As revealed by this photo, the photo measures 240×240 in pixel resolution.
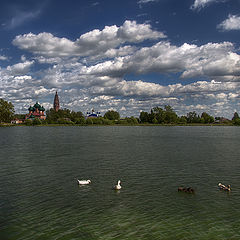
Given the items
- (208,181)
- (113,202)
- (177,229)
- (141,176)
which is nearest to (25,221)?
(113,202)

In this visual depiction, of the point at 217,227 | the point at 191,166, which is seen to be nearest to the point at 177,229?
the point at 217,227

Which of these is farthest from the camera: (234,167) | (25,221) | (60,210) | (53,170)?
(234,167)

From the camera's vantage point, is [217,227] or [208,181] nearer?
[217,227]

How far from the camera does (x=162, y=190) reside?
2328cm

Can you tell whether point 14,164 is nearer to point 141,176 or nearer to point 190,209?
point 141,176

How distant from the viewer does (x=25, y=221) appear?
1642 cm

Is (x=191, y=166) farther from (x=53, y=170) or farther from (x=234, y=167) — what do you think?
(x=53, y=170)

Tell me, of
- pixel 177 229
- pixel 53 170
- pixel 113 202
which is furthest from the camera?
pixel 53 170

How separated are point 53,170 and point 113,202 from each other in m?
14.9

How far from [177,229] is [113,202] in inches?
239

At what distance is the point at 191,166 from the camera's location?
3512cm

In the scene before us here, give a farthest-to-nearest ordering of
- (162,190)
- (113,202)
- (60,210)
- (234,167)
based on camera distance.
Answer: (234,167)
(162,190)
(113,202)
(60,210)

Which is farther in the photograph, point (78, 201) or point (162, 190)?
point (162, 190)

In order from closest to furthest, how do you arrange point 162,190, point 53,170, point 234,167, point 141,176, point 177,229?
point 177,229, point 162,190, point 141,176, point 53,170, point 234,167
